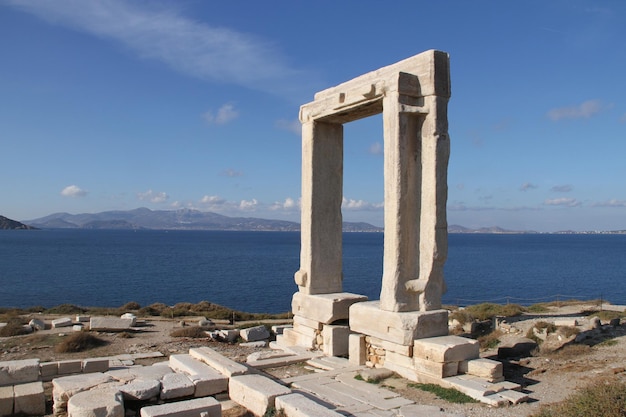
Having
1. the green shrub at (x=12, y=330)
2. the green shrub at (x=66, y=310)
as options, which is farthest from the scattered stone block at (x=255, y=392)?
the green shrub at (x=66, y=310)

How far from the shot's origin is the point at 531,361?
10562 millimetres

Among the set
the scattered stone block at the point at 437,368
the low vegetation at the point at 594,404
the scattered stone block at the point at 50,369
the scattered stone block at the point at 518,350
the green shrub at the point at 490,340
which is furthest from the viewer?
Result: the green shrub at the point at 490,340

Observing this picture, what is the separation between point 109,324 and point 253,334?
4526 millimetres

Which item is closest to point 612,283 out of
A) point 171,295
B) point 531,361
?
point 171,295

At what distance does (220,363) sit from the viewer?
9.29 m

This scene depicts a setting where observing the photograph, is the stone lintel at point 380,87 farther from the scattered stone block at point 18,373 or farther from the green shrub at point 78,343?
the green shrub at point 78,343

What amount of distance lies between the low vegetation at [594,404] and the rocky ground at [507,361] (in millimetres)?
368

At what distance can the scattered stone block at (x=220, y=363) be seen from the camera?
8.80m

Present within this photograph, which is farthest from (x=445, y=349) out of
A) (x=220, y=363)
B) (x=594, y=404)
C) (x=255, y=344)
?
(x=255, y=344)

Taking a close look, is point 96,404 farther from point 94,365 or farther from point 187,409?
point 94,365

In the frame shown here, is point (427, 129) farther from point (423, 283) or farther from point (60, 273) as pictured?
point (60, 273)

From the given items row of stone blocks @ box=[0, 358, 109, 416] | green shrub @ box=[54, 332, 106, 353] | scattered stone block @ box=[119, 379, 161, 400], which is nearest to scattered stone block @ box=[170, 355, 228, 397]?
scattered stone block @ box=[119, 379, 161, 400]

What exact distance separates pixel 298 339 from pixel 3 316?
42.3 feet

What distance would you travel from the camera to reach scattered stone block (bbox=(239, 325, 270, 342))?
46.7 feet
